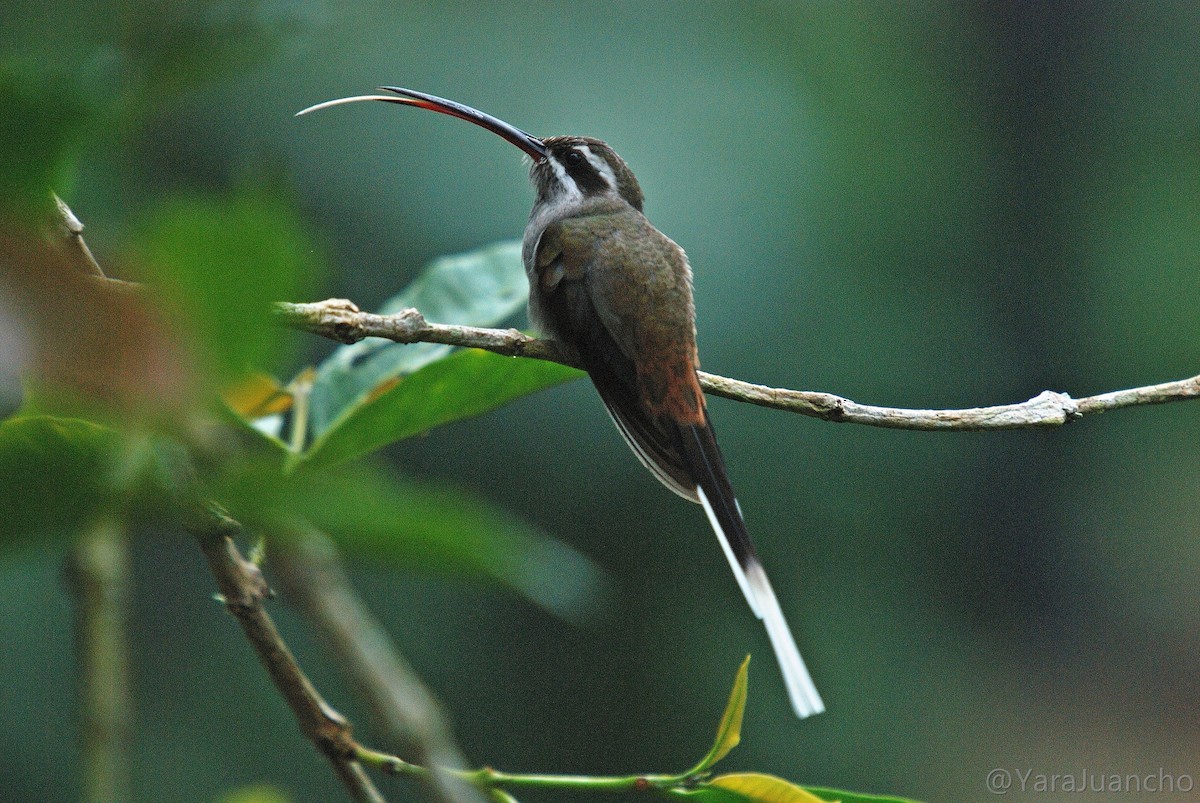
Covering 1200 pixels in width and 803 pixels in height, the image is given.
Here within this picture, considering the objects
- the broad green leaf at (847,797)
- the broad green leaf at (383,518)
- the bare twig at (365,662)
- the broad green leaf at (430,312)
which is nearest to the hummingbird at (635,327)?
the broad green leaf at (430,312)

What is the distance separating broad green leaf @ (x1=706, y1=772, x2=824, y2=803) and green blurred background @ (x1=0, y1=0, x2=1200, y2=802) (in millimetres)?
2790

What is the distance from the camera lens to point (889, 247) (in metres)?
7.07

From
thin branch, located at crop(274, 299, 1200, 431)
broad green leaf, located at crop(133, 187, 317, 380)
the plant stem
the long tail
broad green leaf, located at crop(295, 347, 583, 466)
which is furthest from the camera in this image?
thin branch, located at crop(274, 299, 1200, 431)

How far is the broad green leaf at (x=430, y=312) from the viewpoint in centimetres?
218

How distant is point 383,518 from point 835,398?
2.12 m

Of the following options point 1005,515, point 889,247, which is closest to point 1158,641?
point 1005,515

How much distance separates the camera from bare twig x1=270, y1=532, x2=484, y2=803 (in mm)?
469

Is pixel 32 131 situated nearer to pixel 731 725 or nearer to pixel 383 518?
pixel 383 518

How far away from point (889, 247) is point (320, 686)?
4451 millimetres

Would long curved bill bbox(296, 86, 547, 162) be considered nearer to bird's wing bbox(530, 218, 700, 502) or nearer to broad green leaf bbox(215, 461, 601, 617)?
bird's wing bbox(530, 218, 700, 502)

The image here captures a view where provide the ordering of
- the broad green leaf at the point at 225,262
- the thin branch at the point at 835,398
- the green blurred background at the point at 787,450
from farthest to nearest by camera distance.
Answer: the green blurred background at the point at 787,450
the thin branch at the point at 835,398
the broad green leaf at the point at 225,262

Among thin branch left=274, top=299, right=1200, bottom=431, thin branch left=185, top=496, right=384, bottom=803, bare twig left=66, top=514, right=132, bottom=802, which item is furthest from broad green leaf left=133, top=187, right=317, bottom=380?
thin branch left=274, top=299, right=1200, bottom=431

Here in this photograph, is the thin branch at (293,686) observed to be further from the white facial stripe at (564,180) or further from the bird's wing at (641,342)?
the white facial stripe at (564,180)

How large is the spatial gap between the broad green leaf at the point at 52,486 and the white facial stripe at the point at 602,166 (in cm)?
372
